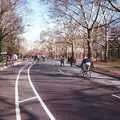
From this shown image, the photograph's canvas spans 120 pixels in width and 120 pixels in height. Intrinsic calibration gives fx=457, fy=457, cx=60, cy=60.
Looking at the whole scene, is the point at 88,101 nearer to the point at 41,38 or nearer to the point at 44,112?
the point at 44,112

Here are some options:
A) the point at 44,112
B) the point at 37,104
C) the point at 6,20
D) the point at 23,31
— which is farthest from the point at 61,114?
the point at 23,31

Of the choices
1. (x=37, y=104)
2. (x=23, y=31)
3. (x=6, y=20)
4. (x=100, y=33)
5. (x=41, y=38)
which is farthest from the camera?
(x=41, y=38)

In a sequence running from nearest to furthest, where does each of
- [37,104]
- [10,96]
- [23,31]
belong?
[37,104] < [10,96] < [23,31]

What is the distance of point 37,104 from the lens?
1702 cm

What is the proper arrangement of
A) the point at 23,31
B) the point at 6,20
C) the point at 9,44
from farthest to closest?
the point at 9,44 < the point at 23,31 < the point at 6,20

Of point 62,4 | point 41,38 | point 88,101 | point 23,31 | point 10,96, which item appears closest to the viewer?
point 88,101

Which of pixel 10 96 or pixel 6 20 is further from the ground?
pixel 6 20

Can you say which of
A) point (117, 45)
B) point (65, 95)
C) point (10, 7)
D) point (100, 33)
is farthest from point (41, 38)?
point (65, 95)

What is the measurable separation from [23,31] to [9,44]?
16.7m

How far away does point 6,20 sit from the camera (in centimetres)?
7294

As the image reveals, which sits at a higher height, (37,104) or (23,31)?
(23,31)

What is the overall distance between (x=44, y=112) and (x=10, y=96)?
5.68 m

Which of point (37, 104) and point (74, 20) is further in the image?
point (74, 20)

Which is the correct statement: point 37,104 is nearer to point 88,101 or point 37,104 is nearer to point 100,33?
point 88,101
